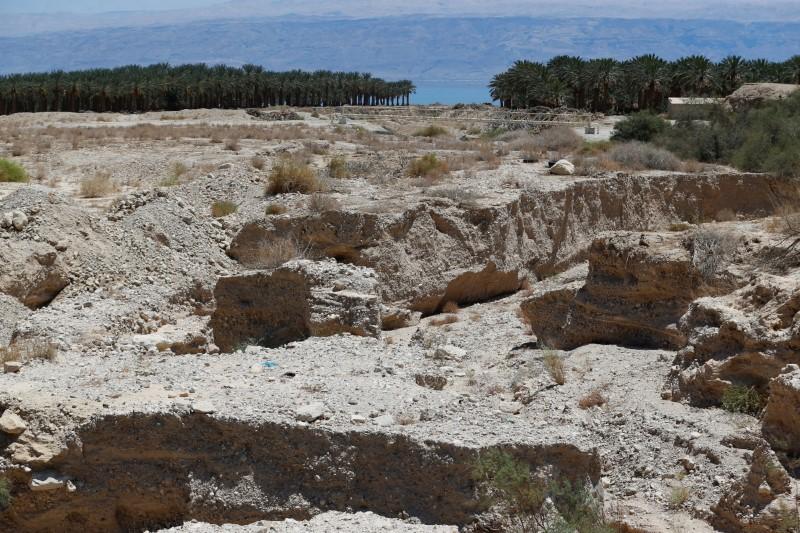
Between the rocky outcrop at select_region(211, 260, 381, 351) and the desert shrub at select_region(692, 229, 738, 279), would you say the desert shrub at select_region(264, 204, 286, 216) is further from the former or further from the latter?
the desert shrub at select_region(692, 229, 738, 279)

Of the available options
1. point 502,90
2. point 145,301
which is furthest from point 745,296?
point 502,90

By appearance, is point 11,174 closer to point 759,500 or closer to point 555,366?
point 555,366

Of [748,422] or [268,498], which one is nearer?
[268,498]

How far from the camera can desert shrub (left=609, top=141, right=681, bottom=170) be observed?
2203 centimetres

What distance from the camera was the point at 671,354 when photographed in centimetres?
1080

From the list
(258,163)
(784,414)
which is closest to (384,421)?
(784,414)

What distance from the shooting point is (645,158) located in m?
22.5

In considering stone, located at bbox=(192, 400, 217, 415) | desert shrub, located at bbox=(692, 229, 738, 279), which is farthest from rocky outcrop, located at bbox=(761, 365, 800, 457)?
stone, located at bbox=(192, 400, 217, 415)

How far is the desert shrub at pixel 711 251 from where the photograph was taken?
36.7 ft

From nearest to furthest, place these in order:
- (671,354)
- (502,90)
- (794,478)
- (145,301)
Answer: (794,478) < (671,354) < (145,301) < (502,90)

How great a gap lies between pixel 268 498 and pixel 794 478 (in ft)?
13.2

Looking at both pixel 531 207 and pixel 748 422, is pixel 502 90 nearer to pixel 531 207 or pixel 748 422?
pixel 531 207

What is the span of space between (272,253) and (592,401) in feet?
24.4

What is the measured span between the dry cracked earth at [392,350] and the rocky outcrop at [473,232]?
0.05 meters
